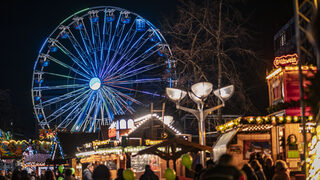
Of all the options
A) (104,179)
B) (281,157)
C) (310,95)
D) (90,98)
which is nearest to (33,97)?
(90,98)

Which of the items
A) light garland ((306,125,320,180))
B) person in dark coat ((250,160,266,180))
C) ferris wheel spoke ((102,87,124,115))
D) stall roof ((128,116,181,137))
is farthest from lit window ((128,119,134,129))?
person in dark coat ((250,160,266,180))

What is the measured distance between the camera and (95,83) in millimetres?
28750

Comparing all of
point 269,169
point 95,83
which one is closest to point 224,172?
point 269,169

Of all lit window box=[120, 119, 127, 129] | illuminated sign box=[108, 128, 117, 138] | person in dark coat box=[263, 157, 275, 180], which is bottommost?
person in dark coat box=[263, 157, 275, 180]

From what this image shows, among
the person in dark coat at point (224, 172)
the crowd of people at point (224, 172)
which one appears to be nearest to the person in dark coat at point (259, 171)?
the crowd of people at point (224, 172)

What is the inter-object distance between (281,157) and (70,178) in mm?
8291

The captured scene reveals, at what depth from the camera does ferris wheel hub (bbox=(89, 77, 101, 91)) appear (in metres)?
28.7

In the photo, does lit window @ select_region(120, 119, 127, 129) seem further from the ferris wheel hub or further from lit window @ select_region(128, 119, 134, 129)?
the ferris wheel hub

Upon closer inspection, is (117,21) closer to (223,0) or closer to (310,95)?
(223,0)

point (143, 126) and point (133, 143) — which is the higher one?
point (143, 126)

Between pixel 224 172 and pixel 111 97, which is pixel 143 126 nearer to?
pixel 111 97

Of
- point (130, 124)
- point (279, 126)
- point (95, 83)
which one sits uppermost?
point (95, 83)

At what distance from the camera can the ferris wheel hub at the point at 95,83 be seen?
94.1 feet

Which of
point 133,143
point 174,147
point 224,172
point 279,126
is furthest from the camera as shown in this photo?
point 133,143
